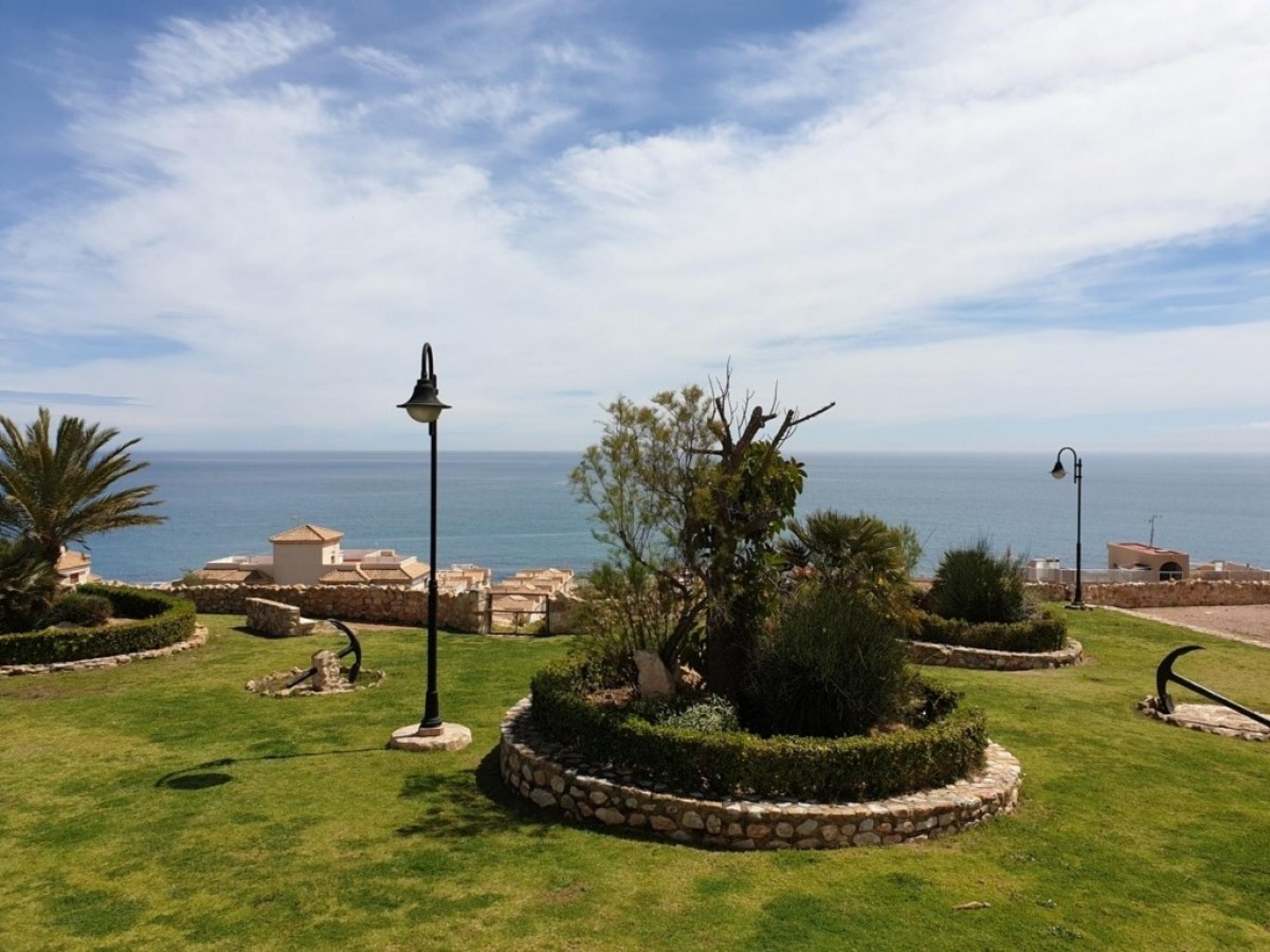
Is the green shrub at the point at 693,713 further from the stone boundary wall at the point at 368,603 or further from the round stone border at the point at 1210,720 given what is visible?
the stone boundary wall at the point at 368,603

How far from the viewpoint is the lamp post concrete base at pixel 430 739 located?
10164 millimetres

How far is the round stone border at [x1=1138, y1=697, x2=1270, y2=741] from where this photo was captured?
36.0 feet

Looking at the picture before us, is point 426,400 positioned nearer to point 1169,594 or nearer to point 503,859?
point 503,859

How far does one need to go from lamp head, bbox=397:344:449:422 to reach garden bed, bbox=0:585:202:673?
9620 millimetres

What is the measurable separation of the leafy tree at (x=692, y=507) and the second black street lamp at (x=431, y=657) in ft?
6.23

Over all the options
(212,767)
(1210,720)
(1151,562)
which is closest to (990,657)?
(1210,720)

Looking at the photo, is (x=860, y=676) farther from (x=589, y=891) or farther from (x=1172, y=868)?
(x=589, y=891)

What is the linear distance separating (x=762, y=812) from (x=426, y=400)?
19.7ft

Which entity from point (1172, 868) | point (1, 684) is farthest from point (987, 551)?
point (1, 684)

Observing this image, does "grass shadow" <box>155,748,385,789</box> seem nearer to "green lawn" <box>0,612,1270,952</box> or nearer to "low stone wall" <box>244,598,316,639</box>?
"green lawn" <box>0,612,1270,952</box>

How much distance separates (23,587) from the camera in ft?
51.4

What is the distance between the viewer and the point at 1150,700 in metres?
12.5

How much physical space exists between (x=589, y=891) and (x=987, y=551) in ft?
48.6

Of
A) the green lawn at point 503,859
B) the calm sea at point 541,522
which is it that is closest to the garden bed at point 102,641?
the green lawn at point 503,859
